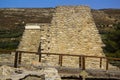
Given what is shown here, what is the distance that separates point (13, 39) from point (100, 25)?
78.1 ft

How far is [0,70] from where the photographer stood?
12406 mm

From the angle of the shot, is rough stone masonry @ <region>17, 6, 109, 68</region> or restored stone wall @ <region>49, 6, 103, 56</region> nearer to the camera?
rough stone masonry @ <region>17, 6, 109, 68</region>

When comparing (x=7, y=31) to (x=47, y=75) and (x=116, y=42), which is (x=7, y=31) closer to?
(x=116, y=42)

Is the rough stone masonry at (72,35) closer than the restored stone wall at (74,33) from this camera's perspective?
Yes

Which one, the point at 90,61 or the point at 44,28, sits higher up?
the point at 44,28

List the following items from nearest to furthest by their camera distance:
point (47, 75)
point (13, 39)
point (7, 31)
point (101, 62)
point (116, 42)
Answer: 1. point (47, 75)
2. point (101, 62)
3. point (116, 42)
4. point (13, 39)
5. point (7, 31)

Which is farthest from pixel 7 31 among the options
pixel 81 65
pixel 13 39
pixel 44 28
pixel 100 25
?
pixel 81 65

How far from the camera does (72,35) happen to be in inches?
899

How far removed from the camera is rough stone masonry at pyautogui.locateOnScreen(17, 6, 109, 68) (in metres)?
22.2

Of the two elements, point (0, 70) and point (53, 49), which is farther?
point (53, 49)

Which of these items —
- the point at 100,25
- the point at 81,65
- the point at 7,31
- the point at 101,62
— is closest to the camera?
the point at 81,65

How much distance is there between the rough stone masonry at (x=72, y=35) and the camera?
22.2 meters

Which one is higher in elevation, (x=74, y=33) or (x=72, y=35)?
(x=74, y=33)

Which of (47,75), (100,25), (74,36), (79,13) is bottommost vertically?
(47,75)
